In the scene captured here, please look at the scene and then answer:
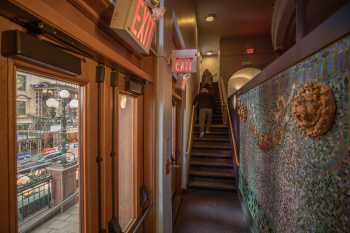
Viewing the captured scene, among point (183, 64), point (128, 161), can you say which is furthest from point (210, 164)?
point (128, 161)

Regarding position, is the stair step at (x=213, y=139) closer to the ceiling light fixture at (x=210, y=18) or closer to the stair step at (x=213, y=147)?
the stair step at (x=213, y=147)

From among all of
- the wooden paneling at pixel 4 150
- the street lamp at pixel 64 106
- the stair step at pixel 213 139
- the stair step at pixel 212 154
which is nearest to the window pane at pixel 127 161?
the street lamp at pixel 64 106

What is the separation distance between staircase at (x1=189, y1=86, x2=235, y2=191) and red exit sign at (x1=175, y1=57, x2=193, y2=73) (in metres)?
2.96

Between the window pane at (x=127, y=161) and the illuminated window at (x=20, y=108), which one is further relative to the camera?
the window pane at (x=127, y=161)

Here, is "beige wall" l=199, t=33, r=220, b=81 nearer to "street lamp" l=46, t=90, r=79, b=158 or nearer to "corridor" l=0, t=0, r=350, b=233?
"corridor" l=0, t=0, r=350, b=233

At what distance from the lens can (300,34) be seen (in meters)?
1.39

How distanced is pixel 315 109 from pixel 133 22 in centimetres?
121

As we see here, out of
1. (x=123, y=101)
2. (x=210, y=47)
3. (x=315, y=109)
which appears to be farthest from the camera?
(x=210, y=47)

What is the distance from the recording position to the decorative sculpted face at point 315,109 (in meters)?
0.95

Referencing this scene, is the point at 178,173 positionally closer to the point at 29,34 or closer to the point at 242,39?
the point at 29,34

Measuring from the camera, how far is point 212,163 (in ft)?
16.7

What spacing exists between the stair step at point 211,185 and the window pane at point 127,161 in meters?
3.05

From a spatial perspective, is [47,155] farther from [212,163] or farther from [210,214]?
[212,163]

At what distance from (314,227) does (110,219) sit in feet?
4.26
